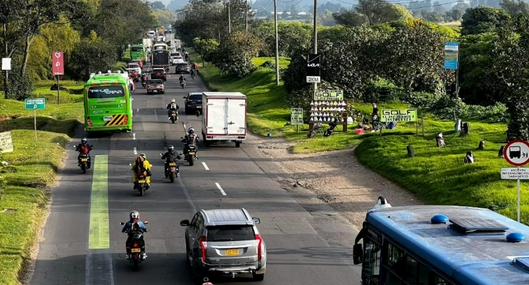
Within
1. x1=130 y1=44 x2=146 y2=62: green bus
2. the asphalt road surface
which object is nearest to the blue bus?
the asphalt road surface

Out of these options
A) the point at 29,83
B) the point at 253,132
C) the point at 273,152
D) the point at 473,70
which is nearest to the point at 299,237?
the point at 273,152

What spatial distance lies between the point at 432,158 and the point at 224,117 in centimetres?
1210

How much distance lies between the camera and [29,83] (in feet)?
227

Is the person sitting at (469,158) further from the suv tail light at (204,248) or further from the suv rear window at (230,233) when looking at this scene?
the suv tail light at (204,248)

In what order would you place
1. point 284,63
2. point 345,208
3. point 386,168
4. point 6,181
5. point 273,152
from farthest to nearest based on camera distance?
point 284,63 < point 273,152 < point 386,168 < point 6,181 < point 345,208

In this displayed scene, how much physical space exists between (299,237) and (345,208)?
432 cm

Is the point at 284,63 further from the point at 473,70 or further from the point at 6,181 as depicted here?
the point at 6,181

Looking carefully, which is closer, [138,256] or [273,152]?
[138,256]

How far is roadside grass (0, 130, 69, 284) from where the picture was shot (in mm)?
18312

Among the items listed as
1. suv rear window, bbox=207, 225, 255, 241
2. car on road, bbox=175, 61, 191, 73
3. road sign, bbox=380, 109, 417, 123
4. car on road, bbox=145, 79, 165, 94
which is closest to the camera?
suv rear window, bbox=207, 225, 255, 241

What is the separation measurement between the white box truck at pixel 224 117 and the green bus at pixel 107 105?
613 centimetres

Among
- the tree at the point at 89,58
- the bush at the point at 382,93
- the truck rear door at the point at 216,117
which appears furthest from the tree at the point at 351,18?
the truck rear door at the point at 216,117

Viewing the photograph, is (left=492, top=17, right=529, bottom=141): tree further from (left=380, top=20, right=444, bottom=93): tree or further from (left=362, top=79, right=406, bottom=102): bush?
(left=362, top=79, right=406, bottom=102): bush

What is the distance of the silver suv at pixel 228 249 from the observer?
16.3 meters
